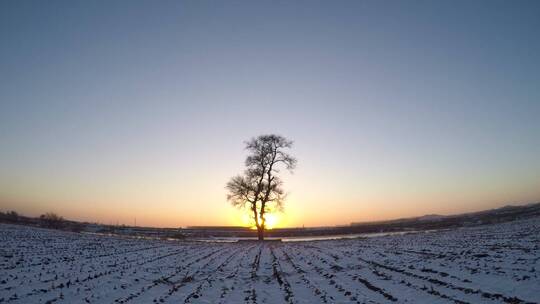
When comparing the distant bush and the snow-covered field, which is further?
the distant bush

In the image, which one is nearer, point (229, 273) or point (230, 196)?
point (229, 273)

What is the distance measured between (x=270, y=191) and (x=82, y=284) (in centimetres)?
3724

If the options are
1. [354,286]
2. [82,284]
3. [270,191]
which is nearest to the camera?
[354,286]

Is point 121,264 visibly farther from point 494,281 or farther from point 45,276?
point 494,281

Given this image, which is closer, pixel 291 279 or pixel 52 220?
pixel 291 279

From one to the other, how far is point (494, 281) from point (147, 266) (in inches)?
642

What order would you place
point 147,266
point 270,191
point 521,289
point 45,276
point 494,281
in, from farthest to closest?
point 270,191, point 147,266, point 45,276, point 494,281, point 521,289

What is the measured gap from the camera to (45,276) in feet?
55.9

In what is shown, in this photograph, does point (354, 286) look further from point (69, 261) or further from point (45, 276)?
point (69, 261)

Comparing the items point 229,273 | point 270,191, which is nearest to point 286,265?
point 229,273

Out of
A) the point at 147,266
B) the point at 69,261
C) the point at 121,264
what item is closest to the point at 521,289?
the point at 147,266

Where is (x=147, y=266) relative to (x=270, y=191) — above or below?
below

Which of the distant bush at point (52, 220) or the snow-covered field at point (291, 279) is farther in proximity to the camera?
the distant bush at point (52, 220)

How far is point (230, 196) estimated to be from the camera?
52.8m
